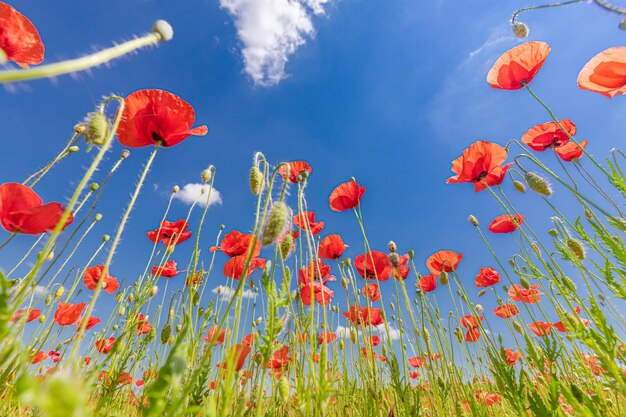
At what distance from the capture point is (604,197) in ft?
7.26

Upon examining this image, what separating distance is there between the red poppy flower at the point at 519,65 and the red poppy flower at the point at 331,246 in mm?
1827

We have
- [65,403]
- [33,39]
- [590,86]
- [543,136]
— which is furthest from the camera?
[543,136]

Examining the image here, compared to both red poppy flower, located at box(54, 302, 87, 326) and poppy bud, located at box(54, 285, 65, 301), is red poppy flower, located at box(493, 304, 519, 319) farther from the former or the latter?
red poppy flower, located at box(54, 302, 87, 326)

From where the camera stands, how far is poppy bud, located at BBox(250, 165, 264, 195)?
1487 mm

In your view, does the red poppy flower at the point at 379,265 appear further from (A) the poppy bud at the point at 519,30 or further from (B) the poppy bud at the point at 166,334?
(A) the poppy bud at the point at 519,30

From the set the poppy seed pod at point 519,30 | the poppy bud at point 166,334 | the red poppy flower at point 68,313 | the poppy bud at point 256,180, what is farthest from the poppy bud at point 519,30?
the red poppy flower at point 68,313

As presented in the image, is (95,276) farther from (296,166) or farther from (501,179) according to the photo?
(501,179)

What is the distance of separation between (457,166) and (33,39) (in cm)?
287

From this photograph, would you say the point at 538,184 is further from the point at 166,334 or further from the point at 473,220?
the point at 166,334

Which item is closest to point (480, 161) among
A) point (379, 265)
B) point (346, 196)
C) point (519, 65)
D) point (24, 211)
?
point (519, 65)

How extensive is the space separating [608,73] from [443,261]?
1.94 m

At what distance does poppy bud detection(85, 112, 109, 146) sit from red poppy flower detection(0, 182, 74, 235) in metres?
0.56

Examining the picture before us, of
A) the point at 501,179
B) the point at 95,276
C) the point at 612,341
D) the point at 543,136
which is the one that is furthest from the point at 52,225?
the point at 543,136

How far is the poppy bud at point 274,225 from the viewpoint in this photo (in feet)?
3.80
